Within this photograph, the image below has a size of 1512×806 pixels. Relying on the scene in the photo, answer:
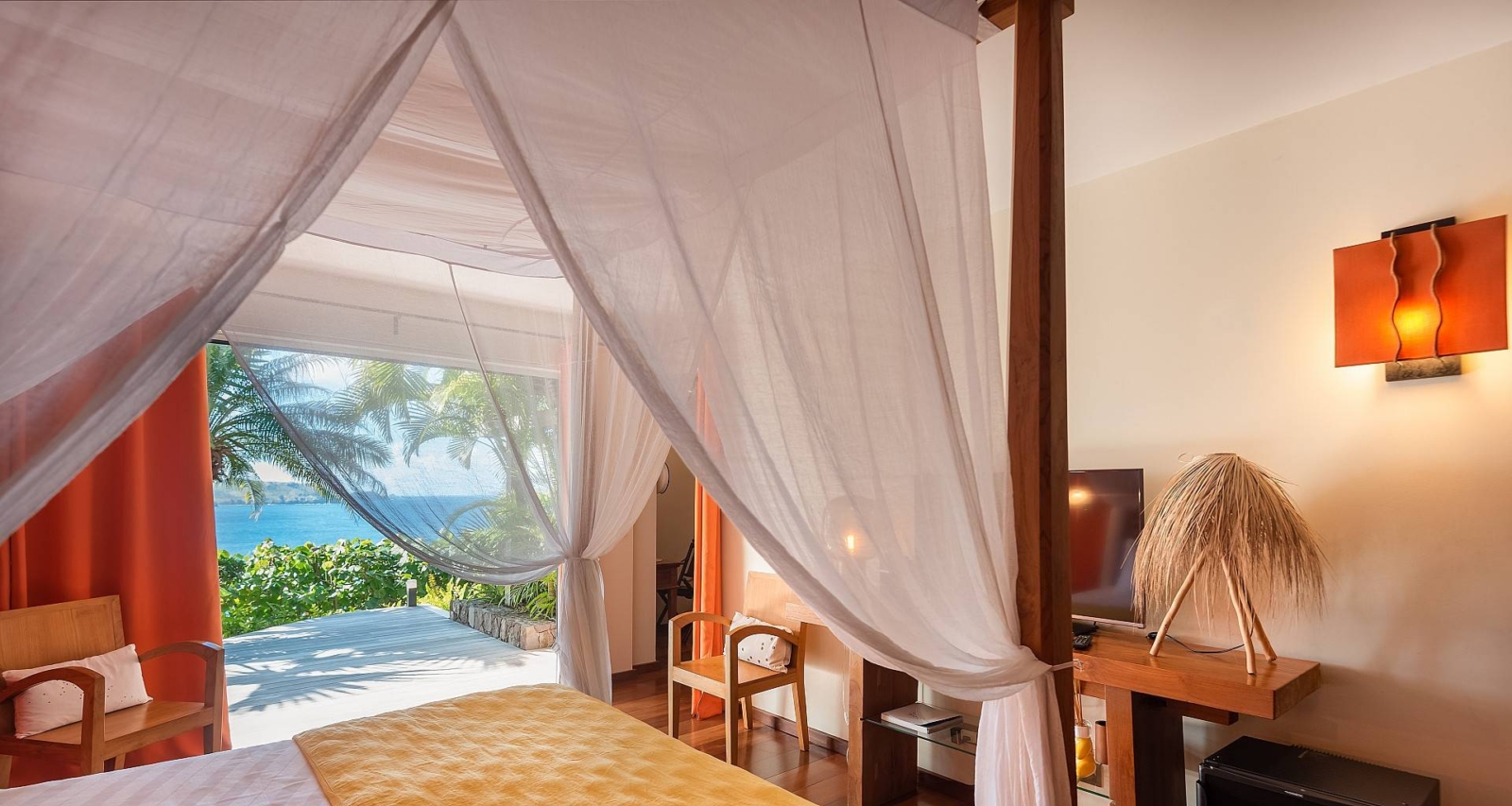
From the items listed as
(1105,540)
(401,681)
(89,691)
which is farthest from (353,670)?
(1105,540)

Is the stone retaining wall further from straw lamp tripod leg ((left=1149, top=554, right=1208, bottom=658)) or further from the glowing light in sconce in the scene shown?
the glowing light in sconce

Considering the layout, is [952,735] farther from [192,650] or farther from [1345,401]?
[192,650]

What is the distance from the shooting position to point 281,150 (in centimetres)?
107

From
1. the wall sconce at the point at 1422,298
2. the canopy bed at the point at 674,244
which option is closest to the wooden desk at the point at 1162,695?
the canopy bed at the point at 674,244

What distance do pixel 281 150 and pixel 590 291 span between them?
46 centimetres

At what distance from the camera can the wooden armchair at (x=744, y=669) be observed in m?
3.60

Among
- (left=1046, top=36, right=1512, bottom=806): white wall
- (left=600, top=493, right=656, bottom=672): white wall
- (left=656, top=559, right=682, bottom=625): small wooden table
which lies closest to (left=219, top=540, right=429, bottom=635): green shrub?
(left=656, top=559, right=682, bottom=625): small wooden table

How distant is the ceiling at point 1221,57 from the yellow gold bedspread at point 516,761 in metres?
2.24

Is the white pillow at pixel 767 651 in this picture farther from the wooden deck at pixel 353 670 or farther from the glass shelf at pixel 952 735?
the wooden deck at pixel 353 670

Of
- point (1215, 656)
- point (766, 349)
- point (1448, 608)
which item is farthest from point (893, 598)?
point (1448, 608)

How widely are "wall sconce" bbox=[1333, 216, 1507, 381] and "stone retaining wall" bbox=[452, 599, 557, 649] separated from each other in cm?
486

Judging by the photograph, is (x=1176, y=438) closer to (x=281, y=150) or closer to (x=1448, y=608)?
(x=1448, y=608)

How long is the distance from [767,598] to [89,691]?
279 cm

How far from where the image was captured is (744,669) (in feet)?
12.8
